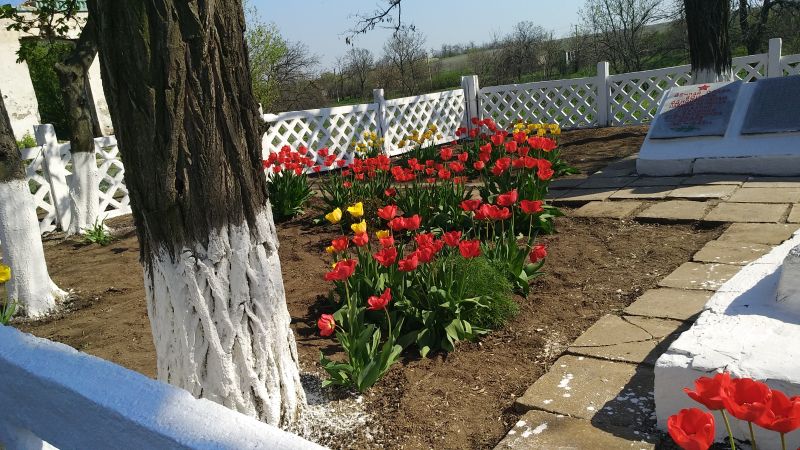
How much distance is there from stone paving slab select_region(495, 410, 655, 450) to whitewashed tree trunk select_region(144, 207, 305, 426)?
0.89 m

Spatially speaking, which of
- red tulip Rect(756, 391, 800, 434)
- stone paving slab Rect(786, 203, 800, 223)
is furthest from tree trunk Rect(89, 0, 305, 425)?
stone paving slab Rect(786, 203, 800, 223)

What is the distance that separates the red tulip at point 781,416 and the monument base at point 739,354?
106 cm

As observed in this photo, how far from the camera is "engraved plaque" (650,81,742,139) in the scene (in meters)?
6.71

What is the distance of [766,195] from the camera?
17.5 feet

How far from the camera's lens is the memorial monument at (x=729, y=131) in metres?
6.13

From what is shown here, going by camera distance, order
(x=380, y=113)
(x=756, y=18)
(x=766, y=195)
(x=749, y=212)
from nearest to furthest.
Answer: (x=749, y=212)
(x=766, y=195)
(x=380, y=113)
(x=756, y=18)

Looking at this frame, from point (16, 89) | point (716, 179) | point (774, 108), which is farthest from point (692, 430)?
point (16, 89)

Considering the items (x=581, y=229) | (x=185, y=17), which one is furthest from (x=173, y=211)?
(x=581, y=229)

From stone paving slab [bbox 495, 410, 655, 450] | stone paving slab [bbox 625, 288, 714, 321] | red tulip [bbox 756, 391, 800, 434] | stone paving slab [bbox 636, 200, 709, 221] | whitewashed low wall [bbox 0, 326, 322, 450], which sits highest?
whitewashed low wall [bbox 0, 326, 322, 450]

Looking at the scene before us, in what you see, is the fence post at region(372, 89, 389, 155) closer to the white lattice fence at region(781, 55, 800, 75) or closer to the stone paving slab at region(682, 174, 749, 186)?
the stone paving slab at region(682, 174, 749, 186)

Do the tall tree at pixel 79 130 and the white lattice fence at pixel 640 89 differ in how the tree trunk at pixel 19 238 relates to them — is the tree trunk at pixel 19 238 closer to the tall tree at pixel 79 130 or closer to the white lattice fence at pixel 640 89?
the tall tree at pixel 79 130

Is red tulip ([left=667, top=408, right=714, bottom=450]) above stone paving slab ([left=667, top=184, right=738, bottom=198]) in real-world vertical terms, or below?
above

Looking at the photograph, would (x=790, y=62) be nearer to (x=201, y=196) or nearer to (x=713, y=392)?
(x=201, y=196)

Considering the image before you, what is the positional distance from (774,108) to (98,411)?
23.1ft
